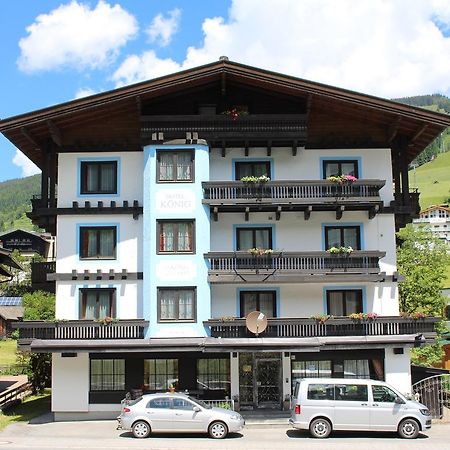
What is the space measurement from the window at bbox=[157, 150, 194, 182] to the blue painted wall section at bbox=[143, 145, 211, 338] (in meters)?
0.22

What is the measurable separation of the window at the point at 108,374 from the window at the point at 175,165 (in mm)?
8218

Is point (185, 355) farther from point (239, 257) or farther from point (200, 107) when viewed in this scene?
point (200, 107)

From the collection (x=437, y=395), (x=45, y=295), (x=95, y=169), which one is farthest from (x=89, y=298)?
(x=45, y=295)

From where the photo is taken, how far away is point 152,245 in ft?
96.9

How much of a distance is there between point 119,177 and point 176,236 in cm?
389

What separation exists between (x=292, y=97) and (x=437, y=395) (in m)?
14.0

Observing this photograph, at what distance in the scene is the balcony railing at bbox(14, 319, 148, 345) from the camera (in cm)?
2909

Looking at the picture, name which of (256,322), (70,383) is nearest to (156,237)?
(256,322)

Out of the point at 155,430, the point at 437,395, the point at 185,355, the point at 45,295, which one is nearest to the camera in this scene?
the point at 155,430

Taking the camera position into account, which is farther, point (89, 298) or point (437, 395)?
A: point (89, 298)

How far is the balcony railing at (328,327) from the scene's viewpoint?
2906 cm

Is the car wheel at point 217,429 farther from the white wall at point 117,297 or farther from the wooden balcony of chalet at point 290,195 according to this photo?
the wooden balcony of chalet at point 290,195

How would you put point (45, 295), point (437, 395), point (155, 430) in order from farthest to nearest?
point (45, 295) → point (437, 395) → point (155, 430)

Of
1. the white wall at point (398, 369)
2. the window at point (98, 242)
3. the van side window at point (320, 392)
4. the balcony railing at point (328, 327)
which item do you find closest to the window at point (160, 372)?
the balcony railing at point (328, 327)
